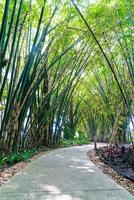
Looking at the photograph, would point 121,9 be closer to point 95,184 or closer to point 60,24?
point 60,24

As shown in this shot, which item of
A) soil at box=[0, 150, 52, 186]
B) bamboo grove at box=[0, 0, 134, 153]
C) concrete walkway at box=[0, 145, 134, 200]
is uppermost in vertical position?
bamboo grove at box=[0, 0, 134, 153]

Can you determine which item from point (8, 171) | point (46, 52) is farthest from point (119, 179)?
point (46, 52)

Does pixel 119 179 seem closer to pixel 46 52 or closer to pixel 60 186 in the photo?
pixel 60 186

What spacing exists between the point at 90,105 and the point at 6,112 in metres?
11.4

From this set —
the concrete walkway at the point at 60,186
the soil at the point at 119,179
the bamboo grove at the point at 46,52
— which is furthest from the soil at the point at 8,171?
the soil at the point at 119,179

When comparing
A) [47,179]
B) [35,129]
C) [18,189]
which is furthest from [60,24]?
[18,189]

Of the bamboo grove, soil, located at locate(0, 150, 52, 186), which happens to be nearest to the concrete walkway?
soil, located at locate(0, 150, 52, 186)

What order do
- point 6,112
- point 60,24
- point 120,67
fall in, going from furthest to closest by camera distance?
1. point 120,67
2. point 60,24
3. point 6,112

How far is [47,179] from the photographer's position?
4098mm

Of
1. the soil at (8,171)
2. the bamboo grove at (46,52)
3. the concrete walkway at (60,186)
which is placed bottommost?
the concrete walkway at (60,186)

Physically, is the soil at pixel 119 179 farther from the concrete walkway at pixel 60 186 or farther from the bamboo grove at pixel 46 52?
the bamboo grove at pixel 46 52

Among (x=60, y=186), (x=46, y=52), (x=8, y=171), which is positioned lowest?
(x=60, y=186)

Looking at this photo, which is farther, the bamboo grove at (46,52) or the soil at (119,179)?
the bamboo grove at (46,52)

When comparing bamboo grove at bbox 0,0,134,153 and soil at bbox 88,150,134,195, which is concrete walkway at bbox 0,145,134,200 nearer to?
soil at bbox 88,150,134,195
